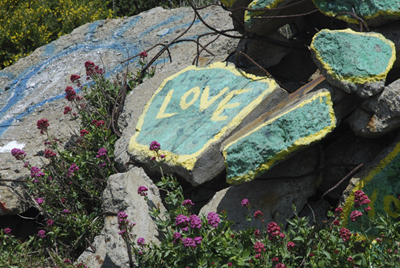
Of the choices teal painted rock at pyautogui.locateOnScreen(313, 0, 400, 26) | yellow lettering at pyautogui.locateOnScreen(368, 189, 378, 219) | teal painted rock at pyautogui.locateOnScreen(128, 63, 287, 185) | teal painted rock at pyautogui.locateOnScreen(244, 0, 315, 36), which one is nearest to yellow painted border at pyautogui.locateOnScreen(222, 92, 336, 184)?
teal painted rock at pyautogui.locateOnScreen(128, 63, 287, 185)

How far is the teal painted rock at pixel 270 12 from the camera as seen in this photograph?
3381 millimetres

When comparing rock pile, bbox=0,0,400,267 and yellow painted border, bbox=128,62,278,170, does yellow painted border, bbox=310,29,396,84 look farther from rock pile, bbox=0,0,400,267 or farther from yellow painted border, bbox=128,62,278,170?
yellow painted border, bbox=128,62,278,170

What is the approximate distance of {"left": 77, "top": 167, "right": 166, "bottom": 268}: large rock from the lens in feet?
8.84

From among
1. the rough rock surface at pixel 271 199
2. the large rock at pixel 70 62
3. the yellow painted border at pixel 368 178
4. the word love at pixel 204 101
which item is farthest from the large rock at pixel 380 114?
the large rock at pixel 70 62

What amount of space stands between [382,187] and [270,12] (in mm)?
1629

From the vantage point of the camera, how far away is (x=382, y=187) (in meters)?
2.59

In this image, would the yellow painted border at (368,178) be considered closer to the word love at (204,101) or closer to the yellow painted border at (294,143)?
the yellow painted border at (294,143)

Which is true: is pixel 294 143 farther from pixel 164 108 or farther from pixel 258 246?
pixel 164 108

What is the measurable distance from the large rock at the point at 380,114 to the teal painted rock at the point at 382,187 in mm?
138

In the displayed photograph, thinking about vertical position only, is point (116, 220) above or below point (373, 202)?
above

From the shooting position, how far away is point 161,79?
4.16m

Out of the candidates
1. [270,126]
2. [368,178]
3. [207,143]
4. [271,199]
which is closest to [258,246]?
[271,199]

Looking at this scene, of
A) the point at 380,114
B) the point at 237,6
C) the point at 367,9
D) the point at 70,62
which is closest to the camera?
the point at 380,114

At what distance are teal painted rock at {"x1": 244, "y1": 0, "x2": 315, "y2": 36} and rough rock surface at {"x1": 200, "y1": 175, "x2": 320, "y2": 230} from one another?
135 centimetres
